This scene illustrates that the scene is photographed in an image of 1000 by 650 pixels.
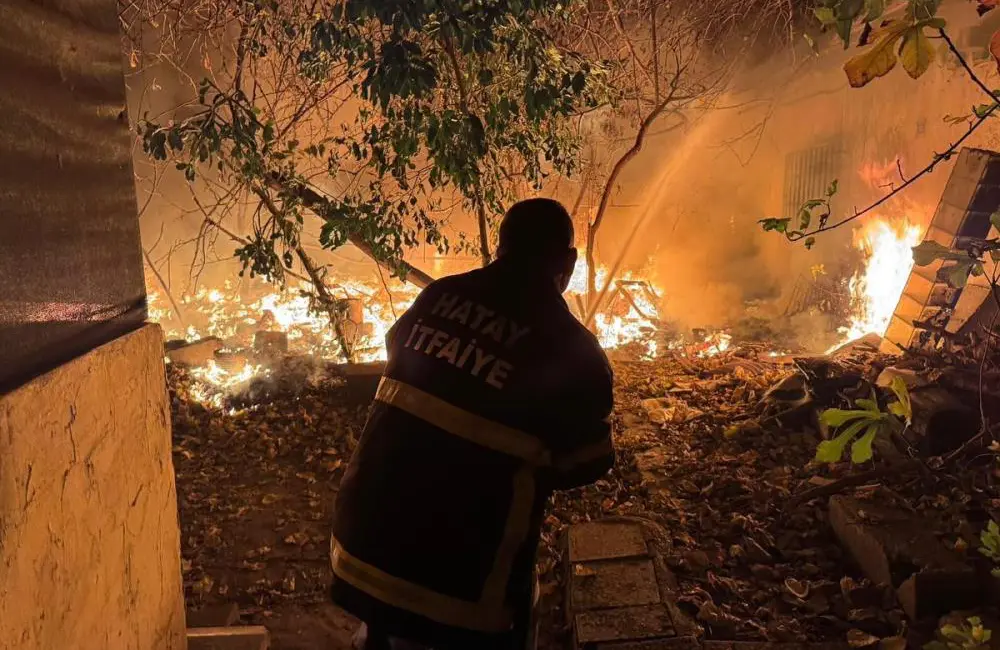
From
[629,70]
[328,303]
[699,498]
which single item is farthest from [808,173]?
[328,303]

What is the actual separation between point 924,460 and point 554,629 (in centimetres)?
299

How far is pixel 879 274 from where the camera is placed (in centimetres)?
892

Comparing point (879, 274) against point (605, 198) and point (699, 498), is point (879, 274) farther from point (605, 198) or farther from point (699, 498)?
point (699, 498)

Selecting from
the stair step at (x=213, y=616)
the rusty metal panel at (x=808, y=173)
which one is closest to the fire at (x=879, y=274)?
the rusty metal panel at (x=808, y=173)

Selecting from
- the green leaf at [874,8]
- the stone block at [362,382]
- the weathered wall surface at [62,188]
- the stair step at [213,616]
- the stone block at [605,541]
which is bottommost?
the stair step at [213,616]

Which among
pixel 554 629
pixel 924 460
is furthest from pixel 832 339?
pixel 554 629

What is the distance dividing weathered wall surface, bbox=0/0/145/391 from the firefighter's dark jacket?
88cm

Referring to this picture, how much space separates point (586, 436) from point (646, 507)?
3153mm

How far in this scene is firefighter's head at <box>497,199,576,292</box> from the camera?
226cm

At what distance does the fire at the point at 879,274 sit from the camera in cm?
827

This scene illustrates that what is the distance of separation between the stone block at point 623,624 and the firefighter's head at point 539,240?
1.82 m

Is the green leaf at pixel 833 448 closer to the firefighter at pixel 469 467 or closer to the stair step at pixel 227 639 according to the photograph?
the firefighter at pixel 469 467

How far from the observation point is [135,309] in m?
2.02

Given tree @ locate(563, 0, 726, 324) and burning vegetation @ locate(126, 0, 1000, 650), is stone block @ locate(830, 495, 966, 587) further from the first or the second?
tree @ locate(563, 0, 726, 324)
